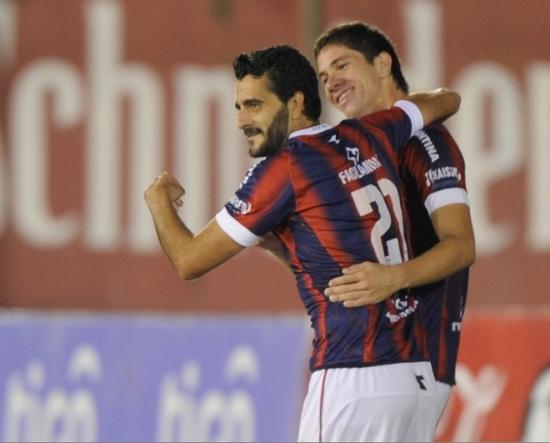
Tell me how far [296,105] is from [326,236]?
1.42 feet

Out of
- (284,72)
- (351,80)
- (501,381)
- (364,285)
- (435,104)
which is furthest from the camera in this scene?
(501,381)

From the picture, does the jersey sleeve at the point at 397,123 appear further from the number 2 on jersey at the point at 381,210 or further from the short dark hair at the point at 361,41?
the short dark hair at the point at 361,41

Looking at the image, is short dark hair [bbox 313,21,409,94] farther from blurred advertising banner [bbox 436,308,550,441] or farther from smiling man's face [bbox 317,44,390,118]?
blurred advertising banner [bbox 436,308,550,441]

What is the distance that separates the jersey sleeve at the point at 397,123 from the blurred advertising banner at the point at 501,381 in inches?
132

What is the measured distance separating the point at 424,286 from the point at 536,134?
22.6ft

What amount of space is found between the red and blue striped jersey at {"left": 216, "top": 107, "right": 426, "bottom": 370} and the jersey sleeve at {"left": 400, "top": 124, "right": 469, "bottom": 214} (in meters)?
0.38

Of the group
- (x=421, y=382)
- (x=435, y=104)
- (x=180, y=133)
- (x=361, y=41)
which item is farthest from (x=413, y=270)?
(x=180, y=133)

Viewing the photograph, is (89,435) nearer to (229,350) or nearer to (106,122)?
(229,350)

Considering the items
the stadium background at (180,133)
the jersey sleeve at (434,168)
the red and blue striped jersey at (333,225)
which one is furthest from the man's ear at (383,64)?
the stadium background at (180,133)

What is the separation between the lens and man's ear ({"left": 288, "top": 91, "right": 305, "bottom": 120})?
501 cm

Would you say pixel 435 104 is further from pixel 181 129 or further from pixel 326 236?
pixel 181 129

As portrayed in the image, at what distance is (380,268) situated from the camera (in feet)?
15.8

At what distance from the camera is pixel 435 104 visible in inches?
218

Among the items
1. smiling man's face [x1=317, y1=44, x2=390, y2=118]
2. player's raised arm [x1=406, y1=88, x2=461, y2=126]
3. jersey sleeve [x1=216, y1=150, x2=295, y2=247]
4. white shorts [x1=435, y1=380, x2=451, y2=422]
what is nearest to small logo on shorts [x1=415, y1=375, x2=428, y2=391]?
white shorts [x1=435, y1=380, x2=451, y2=422]
